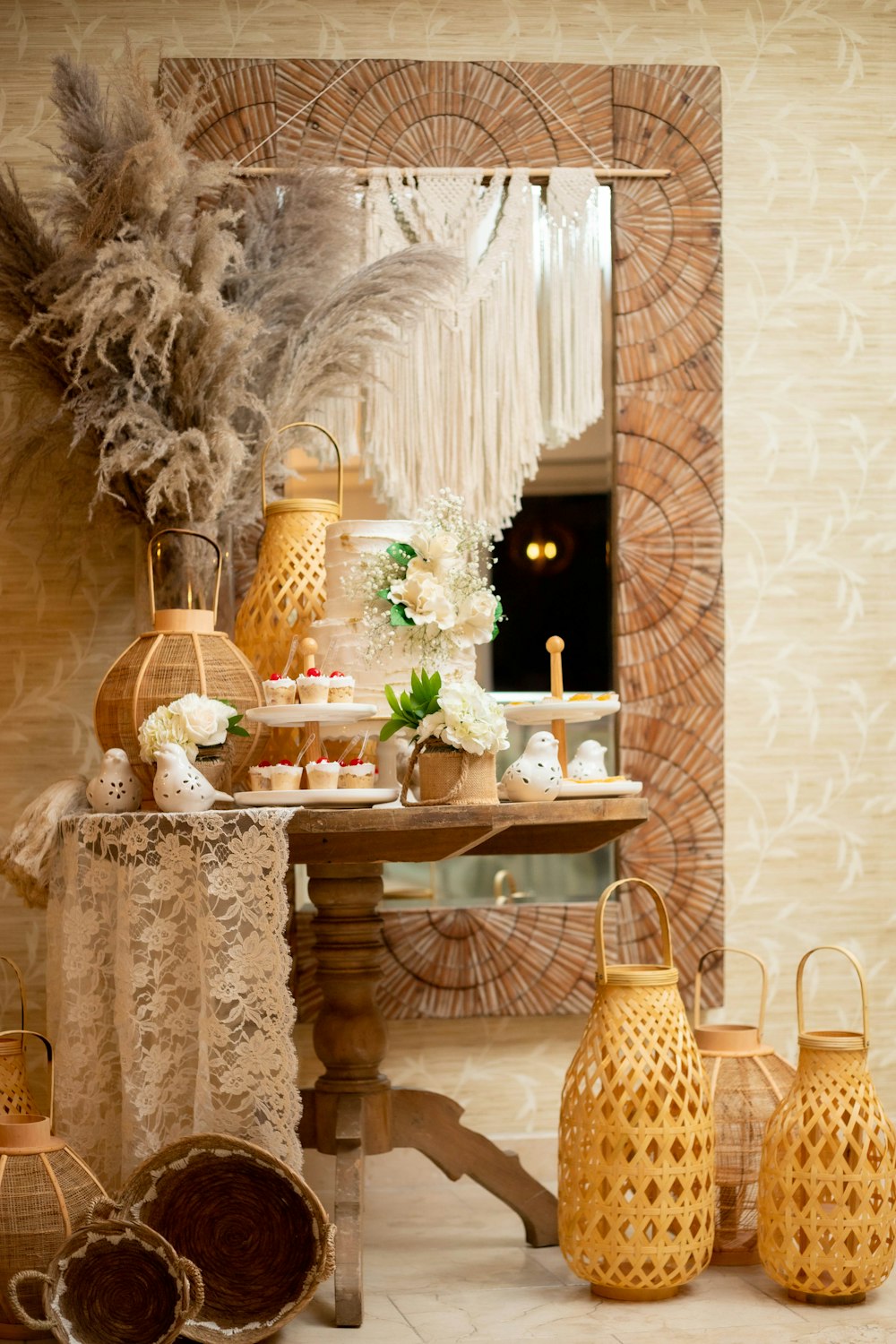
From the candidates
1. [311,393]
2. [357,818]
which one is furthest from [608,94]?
[357,818]

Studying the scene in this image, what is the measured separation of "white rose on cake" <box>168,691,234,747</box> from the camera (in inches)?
82.9

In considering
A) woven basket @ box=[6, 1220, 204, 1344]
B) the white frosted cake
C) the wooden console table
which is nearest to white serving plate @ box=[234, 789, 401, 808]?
the wooden console table

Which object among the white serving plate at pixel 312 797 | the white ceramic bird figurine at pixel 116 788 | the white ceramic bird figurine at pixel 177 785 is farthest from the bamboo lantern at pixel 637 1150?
the white ceramic bird figurine at pixel 116 788

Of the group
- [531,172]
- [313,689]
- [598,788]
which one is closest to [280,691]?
[313,689]

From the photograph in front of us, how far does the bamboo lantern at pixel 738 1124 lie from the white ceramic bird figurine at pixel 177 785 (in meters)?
0.93

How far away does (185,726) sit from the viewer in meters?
2.10

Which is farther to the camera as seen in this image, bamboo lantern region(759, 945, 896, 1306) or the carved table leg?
the carved table leg

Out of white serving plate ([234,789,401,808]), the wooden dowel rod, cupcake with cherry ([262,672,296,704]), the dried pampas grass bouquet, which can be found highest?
the wooden dowel rod

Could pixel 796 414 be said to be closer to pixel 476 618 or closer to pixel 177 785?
pixel 476 618

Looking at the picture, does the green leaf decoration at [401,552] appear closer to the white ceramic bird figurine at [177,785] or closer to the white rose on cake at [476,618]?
the white rose on cake at [476,618]

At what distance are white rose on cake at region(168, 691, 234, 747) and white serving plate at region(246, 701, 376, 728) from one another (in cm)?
6

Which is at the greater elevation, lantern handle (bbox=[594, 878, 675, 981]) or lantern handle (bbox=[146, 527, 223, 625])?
lantern handle (bbox=[146, 527, 223, 625])

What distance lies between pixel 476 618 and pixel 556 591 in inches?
28.9

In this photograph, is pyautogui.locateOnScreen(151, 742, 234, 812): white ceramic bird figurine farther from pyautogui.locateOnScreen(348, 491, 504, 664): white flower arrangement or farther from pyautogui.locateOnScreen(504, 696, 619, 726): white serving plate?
pyautogui.locateOnScreen(504, 696, 619, 726): white serving plate
